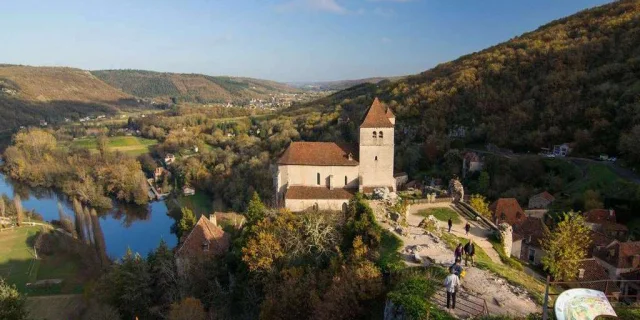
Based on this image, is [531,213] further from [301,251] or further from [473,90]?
[473,90]

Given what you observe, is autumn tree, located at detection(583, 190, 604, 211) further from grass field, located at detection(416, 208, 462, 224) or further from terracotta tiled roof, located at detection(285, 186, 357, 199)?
terracotta tiled roof, located at detection(285, 186, 357, 199)

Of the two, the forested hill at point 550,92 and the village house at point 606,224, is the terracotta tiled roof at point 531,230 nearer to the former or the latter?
the village house at point 606,224

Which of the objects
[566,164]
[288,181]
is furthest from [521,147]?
[288,181]

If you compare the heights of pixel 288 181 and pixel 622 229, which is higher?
pixel 288 181

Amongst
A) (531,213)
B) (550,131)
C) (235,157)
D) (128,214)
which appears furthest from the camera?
(235,157)

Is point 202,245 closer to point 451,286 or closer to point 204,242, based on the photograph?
point 204,242

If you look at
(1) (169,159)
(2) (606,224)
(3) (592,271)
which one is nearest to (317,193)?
(3) (592,271)
